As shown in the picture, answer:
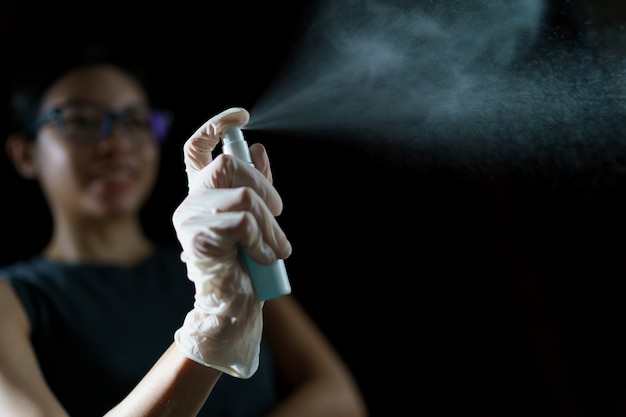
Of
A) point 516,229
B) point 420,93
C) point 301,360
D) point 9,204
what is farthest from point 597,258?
point 9,204

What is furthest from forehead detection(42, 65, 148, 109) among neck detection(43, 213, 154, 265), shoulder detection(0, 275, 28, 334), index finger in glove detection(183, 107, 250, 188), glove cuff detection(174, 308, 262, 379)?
glove cuff detection(174, 308, 262, 379)

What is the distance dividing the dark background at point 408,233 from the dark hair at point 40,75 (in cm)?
6

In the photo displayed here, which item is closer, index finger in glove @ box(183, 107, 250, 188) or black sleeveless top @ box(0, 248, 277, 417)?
index finger in glove @ box(183, 107, 250, 188)

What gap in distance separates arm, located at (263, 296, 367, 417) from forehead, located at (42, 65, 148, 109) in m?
0.62

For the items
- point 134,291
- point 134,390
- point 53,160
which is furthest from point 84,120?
point 134,390

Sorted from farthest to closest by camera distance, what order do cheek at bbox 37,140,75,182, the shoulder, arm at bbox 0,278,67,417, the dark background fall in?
cheek at bbox 37,140,75,182 < the dark background < the shoulder < arm at bbox 0,278,67,417

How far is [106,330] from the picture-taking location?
126cm

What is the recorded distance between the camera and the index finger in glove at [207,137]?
A: 835 mm

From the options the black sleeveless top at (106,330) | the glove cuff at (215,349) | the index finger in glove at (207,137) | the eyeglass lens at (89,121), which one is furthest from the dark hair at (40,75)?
the glove cuff at (215,349)

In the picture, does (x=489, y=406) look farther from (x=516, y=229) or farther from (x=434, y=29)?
(x=434, y=29)

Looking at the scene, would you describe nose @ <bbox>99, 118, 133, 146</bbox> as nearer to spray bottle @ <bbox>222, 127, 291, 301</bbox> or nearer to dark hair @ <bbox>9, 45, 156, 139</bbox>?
dark hair @ <bbox>9, 45, 156, 139</bbox>

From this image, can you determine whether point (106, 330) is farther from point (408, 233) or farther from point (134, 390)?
point (408, 233)

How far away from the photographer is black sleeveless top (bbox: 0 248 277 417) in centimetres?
119

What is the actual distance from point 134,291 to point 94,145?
35 centimetres
